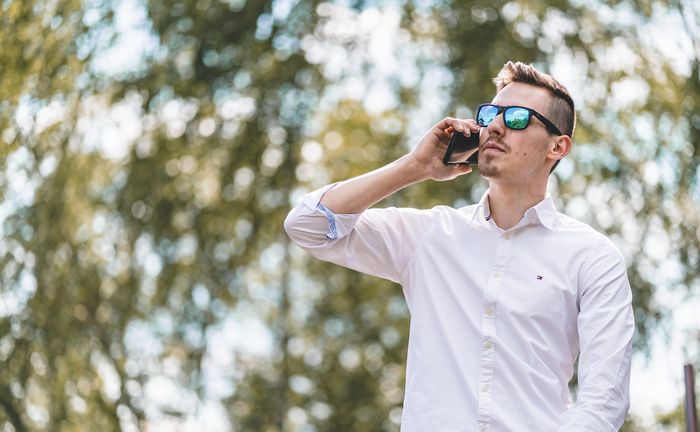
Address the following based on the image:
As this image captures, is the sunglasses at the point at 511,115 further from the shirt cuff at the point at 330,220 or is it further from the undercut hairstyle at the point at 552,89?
the shirt cuff at the point at 330,220

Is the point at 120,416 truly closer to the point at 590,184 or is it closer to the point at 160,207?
the point at 160,207

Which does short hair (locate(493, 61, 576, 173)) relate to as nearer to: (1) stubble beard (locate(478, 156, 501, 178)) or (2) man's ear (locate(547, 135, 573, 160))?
(2) man's ear (locate(547, 135, 573, 160))

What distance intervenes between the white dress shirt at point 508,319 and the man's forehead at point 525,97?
0.19m

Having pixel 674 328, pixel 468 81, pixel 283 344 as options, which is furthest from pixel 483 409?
pixel 283 344

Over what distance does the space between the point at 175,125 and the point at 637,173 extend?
289 cm

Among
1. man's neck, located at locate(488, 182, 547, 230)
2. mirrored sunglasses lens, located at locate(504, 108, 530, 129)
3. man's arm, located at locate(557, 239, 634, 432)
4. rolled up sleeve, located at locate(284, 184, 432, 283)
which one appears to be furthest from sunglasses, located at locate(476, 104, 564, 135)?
man's arm, located at locate(557, 239, 634, 432)

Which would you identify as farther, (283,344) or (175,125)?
(283,344)

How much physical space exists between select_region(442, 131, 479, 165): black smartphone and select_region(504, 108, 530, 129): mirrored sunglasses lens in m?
0.07

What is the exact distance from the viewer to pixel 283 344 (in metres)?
8.64

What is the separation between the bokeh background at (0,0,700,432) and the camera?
6391 mm

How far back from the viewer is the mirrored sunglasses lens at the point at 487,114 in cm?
215

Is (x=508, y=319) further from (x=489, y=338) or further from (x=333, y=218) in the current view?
(x=333, y=218)

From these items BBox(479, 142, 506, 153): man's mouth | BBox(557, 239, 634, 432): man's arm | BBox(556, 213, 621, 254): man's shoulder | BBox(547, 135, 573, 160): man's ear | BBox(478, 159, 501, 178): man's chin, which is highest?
BBox(479, 142, 506, 153): man's mouth

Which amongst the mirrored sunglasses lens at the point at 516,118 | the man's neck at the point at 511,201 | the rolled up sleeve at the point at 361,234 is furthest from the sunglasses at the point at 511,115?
the rolled up sleeve at the point at 361,234
